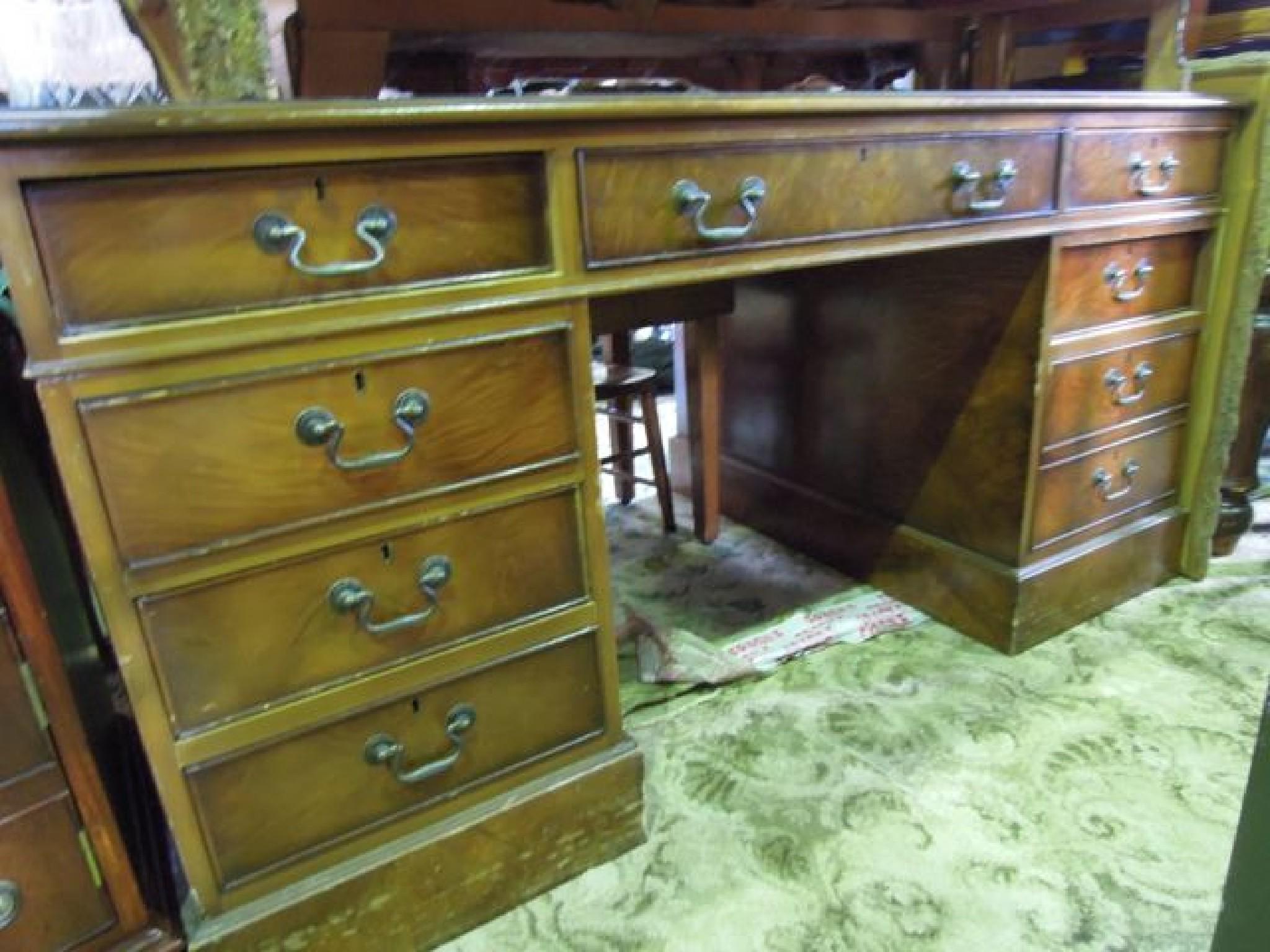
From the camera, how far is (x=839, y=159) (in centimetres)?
99

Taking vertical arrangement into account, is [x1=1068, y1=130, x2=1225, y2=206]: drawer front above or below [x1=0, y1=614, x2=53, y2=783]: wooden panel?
above

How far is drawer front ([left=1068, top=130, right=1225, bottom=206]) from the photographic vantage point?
48.9 inches

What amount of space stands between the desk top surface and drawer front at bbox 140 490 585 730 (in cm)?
39

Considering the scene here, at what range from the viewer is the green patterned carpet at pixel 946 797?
38.0 inches

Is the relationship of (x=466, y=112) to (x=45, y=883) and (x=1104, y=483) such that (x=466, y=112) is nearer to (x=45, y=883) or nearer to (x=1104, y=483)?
(x=45, y=883)

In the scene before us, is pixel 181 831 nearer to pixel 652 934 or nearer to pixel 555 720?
pixel 555 720

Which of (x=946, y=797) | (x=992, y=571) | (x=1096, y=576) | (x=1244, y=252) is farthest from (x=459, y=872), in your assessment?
(x=1244, y=252)

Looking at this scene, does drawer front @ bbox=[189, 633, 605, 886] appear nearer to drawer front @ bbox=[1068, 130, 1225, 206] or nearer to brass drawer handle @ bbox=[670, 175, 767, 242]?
brass drawer handle @ bbox=[670, 175, 767, 242]

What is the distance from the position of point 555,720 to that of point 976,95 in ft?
3.21

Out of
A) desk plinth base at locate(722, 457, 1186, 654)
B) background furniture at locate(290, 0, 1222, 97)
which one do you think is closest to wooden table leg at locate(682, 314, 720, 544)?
desk plinth base at locate(722, 457, 1186, 654)

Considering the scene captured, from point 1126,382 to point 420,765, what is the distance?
1325 mm

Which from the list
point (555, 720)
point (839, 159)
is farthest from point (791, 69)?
point (555, 720)

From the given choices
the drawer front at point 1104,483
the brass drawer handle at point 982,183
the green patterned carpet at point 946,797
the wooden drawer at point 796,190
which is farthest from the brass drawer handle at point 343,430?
the drawer front at point 1104,483

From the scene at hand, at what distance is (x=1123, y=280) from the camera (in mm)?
1382
